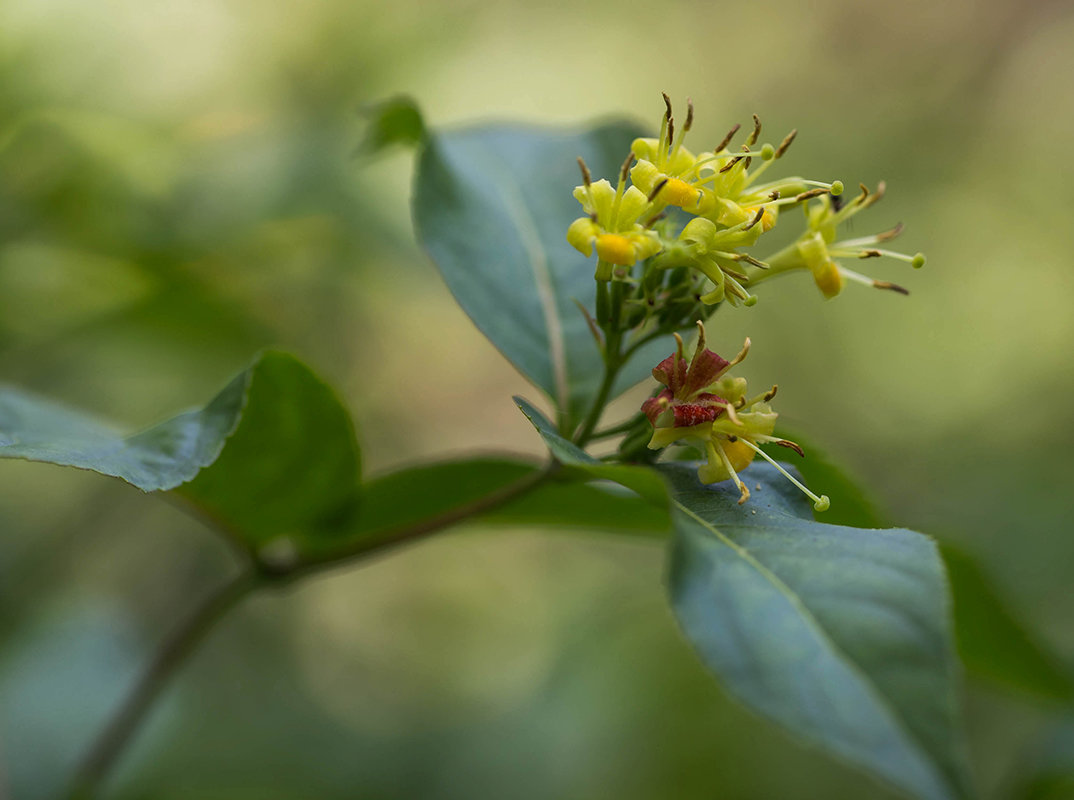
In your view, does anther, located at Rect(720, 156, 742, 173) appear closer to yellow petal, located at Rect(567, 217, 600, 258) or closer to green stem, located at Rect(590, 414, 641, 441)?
yellow petal, located at Rect(567, 217, 600, 258)

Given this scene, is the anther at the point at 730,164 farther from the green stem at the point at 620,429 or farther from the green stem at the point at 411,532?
the green stem at the point at 411,532

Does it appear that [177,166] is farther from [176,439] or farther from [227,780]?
[227,780]

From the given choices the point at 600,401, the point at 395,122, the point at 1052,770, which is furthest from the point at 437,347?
the point at 600,401

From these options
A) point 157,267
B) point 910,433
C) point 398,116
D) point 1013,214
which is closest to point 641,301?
point 398,116

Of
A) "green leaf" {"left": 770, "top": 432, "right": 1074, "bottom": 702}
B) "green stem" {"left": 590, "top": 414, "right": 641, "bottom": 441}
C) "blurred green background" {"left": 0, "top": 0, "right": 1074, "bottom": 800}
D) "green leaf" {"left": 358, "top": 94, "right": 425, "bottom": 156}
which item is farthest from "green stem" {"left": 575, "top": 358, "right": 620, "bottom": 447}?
"blurred green background" {"left": 0, "top": 0, "right": 1074, "bottom": 800}

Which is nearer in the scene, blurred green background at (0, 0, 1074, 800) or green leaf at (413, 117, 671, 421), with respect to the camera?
green leaf at (413, 117, 671, 421)

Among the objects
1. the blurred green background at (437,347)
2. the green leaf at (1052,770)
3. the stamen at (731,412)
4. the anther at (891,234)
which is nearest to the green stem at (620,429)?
the stamen at (731,412)
